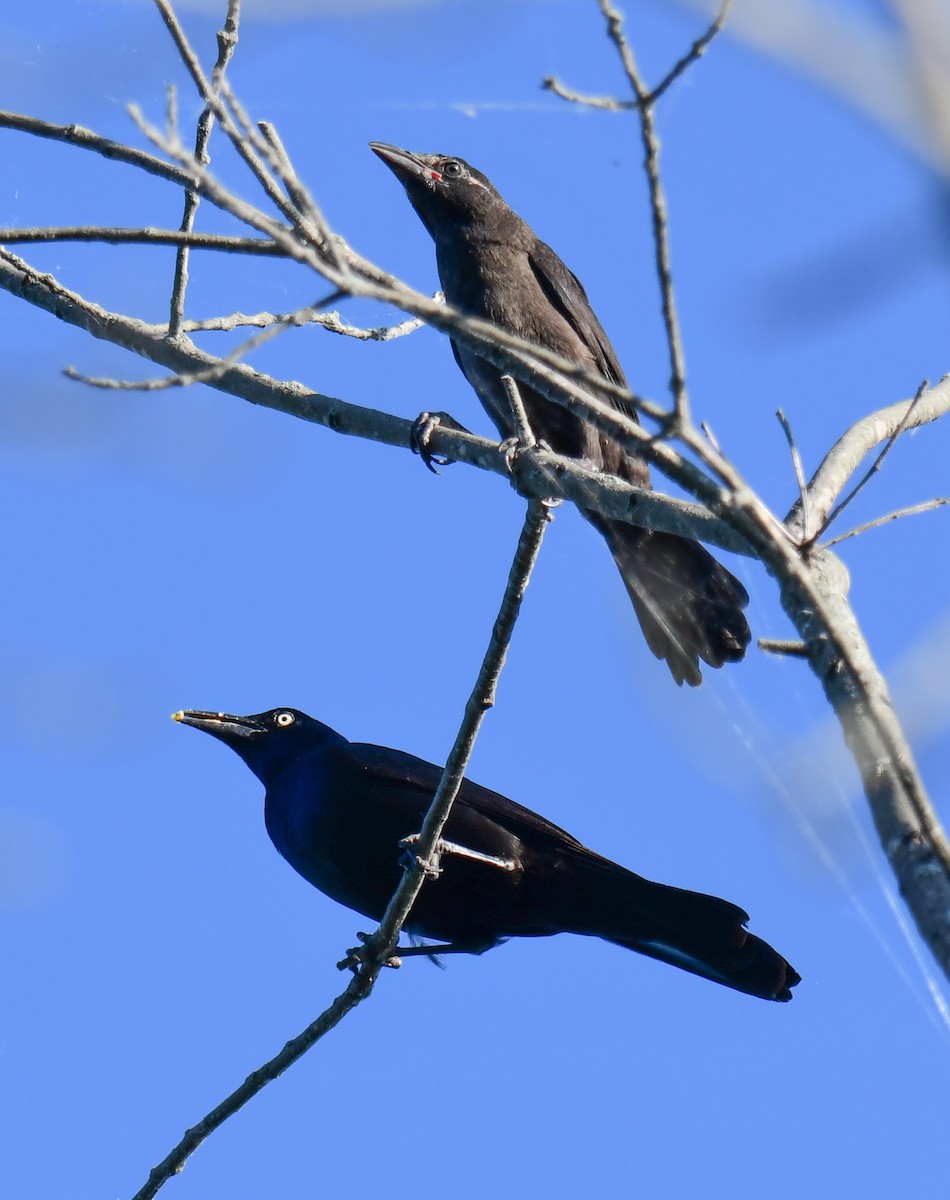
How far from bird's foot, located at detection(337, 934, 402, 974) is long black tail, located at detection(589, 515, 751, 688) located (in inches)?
56.2

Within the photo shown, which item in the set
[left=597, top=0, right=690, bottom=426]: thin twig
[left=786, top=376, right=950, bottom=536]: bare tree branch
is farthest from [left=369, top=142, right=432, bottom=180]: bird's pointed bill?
[left=597, top=0, right=690, bottom=426]: thin twig

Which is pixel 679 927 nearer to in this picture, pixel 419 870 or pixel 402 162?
pixel 419 870

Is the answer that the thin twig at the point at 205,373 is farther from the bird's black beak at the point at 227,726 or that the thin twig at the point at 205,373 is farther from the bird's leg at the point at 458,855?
the bird's black beak at the point at 227,726

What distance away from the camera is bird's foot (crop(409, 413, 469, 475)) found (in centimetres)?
395

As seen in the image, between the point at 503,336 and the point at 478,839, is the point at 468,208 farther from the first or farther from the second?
the point at 503,336

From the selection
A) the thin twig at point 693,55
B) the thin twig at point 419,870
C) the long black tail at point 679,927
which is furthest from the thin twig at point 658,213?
the long black tail at point 679,927

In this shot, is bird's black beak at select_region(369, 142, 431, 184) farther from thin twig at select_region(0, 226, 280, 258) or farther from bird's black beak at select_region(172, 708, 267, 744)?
thin twig at select_region(0, 226, 280, 258)

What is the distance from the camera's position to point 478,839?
4570 mm

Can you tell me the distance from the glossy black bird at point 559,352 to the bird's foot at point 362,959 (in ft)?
4.68

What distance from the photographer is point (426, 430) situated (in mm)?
3949

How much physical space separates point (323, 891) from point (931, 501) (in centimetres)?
261

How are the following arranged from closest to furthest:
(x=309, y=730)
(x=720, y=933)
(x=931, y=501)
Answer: (x=931, y=501)
(x=720, y=933)
(x=309, y=730)

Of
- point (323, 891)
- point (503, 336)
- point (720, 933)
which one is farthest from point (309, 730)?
point (503, 336)

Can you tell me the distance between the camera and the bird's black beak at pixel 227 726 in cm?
551
